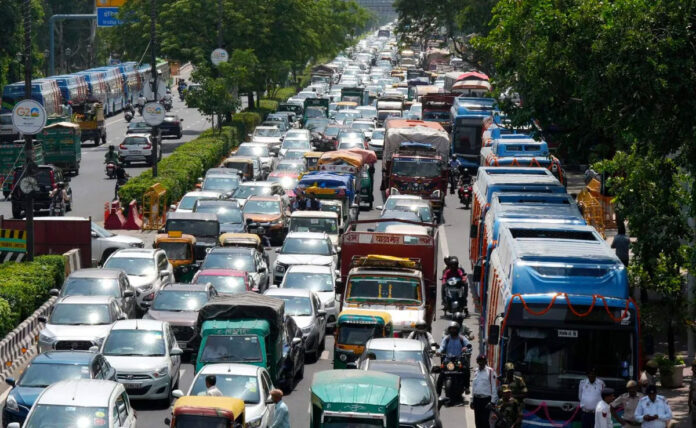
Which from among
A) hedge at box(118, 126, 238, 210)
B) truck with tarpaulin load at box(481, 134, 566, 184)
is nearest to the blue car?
truck with tarpaulin load at box(481, 134, 566, 184)

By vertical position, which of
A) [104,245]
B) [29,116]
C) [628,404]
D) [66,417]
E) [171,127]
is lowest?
[171,127]

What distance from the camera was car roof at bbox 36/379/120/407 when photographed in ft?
60.4

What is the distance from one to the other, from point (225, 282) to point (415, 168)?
18695 millimetres

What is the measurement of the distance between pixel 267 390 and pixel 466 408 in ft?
14.8

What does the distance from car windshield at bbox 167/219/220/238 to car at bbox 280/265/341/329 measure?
6.63 meters

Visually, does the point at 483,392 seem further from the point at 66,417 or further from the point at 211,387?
the point at 66,417

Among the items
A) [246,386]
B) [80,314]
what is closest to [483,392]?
[246,386]

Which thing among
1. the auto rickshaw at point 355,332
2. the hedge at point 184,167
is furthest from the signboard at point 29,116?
the hedge at point 184,167

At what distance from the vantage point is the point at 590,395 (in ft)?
59.9

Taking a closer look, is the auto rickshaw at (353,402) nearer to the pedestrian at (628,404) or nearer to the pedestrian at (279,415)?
the pedestrian at (279,415)

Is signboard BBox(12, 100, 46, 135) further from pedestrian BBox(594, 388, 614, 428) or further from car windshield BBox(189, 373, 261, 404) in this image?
pedestrian BBox(594, 388, 614, 428)

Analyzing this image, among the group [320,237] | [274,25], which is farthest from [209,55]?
[320,237]

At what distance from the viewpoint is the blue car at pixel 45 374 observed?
20.5 meters

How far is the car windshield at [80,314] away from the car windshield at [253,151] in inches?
1263
